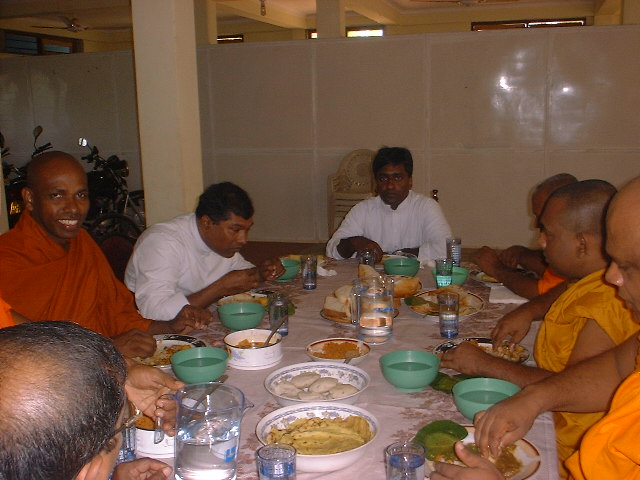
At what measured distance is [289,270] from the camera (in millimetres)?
3266

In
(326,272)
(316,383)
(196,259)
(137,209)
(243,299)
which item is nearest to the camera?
(316,383)

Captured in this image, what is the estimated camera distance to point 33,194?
2.51 meters

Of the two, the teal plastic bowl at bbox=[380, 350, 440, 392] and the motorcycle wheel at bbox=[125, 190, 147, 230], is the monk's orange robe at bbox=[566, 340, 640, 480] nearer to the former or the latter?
the teal plastic bowl at bbox=[380, 350, 440, 392]

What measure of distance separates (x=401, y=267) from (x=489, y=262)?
1.47ft

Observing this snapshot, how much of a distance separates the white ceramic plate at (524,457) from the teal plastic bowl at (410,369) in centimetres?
26

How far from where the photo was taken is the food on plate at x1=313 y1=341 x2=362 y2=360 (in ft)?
6.91

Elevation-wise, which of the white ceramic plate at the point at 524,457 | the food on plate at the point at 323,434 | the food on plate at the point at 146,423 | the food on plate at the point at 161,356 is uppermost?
the food on plate at the point at 146,423

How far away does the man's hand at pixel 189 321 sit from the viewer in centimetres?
245

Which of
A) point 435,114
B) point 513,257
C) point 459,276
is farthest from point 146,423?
point 435,114

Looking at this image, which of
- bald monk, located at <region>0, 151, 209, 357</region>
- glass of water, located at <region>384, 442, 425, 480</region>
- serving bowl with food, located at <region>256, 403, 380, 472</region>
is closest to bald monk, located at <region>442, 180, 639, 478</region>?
serving bowl with food, located at <region>256, 403, 380, 472</region>

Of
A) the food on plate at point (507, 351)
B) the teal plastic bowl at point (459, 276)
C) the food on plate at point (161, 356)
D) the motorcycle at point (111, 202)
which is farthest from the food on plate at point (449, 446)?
the motorcycle at point (111, 202)

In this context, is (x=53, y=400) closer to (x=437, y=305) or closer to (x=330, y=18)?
(x=437, y=305)

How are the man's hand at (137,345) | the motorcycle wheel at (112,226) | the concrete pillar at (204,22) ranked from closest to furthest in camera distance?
the man's hand at (137,345), the motorcycle wheel at (112,226), the concrete pillar at (204,22)

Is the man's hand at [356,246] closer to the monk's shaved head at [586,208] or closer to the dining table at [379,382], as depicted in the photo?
the dining table at [379,382]
